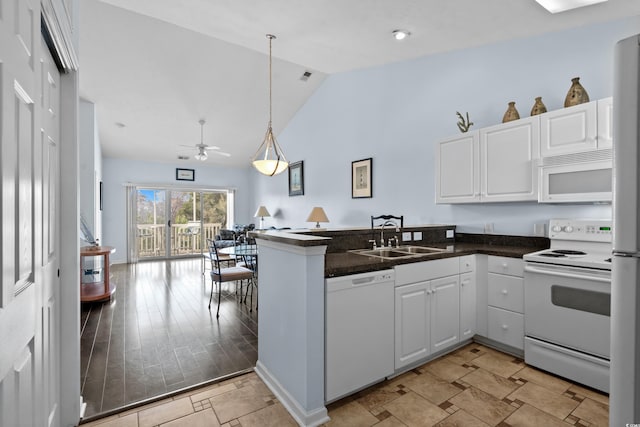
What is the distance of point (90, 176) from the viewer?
4.84m

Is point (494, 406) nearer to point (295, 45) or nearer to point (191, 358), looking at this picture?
point (191, 358)

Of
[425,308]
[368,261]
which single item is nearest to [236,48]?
[368,261]

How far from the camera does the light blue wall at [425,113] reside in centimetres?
272

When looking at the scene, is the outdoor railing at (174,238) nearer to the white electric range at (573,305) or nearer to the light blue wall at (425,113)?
the light blue wall at (425,113)

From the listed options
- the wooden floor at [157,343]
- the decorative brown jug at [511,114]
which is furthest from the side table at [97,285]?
the decorative brown jug at [511,114]

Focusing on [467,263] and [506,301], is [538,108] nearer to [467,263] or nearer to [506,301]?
[467,263]

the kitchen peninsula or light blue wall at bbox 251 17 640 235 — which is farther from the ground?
light blue wall at bbox 251 17 640 235

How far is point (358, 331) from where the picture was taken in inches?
77.7

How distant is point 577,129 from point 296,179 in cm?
505

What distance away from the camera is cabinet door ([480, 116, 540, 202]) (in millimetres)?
2633

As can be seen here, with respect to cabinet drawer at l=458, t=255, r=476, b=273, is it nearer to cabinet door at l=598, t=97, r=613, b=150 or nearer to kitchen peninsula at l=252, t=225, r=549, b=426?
kitchen peninsula at l=252, t=225, r=549, b=426

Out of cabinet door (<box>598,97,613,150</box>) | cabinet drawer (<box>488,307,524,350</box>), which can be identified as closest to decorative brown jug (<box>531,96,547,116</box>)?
cabinet door (<box>598,97,613,150</box>)

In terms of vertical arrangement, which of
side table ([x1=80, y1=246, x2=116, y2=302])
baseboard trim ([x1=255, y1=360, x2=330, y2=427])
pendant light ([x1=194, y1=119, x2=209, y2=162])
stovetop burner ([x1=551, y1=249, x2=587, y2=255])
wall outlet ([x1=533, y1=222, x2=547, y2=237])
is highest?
pendant light ([x1=194, y1=119, x2=209, y2=162])

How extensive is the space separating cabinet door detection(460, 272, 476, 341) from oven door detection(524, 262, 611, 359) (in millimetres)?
424
